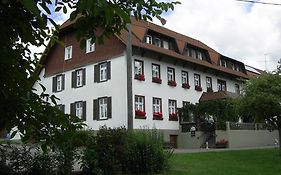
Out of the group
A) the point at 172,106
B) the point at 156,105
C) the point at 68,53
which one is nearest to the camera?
the point at 156,105

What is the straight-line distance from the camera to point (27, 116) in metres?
3.79

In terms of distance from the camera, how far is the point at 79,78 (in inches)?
1463

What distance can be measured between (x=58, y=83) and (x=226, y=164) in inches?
943

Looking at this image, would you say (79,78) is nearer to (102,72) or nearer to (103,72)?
(102,72)

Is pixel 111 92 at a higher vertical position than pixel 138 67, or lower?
lower

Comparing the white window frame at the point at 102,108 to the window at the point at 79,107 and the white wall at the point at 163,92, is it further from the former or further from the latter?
the white wall at the point at 163,92

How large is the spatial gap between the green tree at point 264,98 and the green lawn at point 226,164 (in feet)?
7.34

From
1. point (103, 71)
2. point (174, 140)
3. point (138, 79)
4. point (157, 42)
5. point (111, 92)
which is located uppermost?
point (157, 42)

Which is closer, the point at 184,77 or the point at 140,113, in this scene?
the point at 140,113

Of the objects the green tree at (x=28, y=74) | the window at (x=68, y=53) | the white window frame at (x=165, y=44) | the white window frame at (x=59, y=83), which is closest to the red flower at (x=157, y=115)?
the white window frame at (x=165, y=44)

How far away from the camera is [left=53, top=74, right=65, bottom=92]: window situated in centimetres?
3906

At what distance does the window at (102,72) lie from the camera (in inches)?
1340

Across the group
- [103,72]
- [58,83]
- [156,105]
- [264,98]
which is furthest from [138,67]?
[264,98]

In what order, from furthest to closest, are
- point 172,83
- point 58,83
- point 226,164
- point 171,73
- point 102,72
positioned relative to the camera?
point 58,83 → point 171,73 → point 172,83 → point 102,72 → point 226,164
